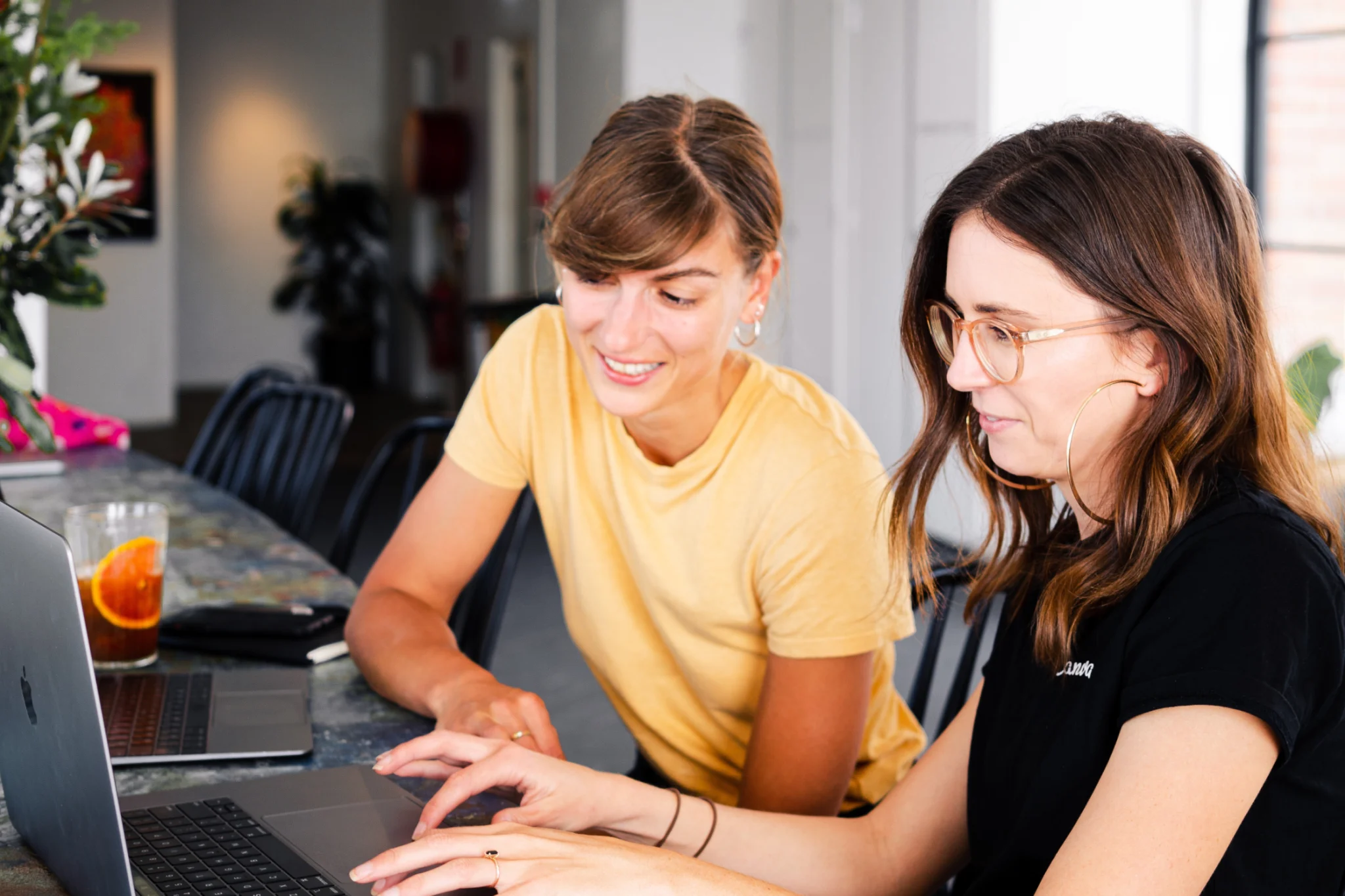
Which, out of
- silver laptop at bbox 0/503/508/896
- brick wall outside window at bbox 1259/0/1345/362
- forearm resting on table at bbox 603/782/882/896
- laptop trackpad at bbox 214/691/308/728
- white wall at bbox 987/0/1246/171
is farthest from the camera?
white wall at bbox 987/0/1246/171

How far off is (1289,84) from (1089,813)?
422 centimetres

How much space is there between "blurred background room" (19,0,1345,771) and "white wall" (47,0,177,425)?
2cm

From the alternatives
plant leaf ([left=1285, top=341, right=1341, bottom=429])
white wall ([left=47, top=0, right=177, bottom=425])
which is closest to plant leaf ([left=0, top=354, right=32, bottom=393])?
plant leaf ([left=1285, top=341, right=1341, bottom=429])

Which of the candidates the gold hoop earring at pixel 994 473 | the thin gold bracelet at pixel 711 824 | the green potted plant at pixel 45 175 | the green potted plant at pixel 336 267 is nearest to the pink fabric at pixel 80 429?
the green potted plant at pixel 45 175

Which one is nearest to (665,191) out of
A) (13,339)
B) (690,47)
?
(13,339)

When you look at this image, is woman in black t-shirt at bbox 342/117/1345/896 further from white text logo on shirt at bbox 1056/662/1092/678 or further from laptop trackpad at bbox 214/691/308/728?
laptop trackpad at bbox 214/691/308/728

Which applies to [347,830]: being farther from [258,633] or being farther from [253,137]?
[253,137]

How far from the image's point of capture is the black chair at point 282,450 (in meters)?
2.60

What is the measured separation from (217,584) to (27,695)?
94 cm

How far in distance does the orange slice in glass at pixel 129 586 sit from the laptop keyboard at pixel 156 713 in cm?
6

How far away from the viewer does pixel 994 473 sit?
45.7 inches

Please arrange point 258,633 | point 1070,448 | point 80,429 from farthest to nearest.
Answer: point 80,429, point 258,633, point 1070,448

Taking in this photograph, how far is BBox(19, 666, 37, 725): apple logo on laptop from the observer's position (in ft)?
2.92

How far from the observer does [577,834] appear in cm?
97
